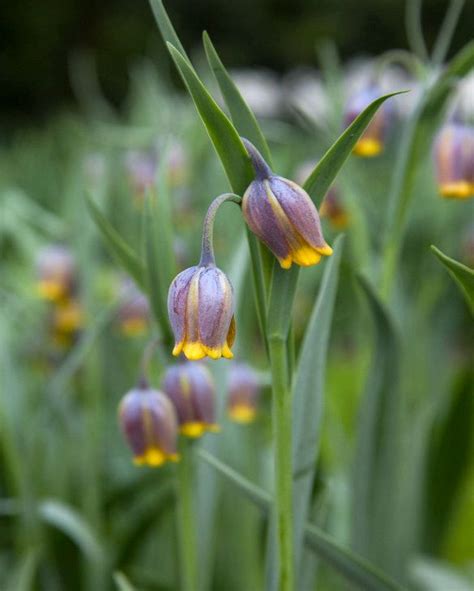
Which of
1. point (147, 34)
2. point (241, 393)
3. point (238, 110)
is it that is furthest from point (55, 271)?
point (147, 34)

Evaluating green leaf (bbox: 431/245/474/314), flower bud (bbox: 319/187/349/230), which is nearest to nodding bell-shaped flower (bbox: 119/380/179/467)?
green leaf (bbox: 431/245/474/314)

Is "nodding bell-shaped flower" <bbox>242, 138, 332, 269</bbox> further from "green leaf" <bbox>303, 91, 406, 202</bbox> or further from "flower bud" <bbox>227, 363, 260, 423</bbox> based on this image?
"flower bud" <bbox>227, 363, 260, 423</bbox>

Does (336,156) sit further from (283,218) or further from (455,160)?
(455,160)

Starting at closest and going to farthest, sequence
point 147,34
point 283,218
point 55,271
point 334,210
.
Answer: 1. point 283,218
2. point 334,210
3. point 55,271
4. point 147,34

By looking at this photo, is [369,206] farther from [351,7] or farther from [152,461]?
[351,7]

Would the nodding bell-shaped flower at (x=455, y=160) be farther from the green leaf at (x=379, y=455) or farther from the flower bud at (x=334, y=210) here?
the flower bud at (x=334, y=210)
